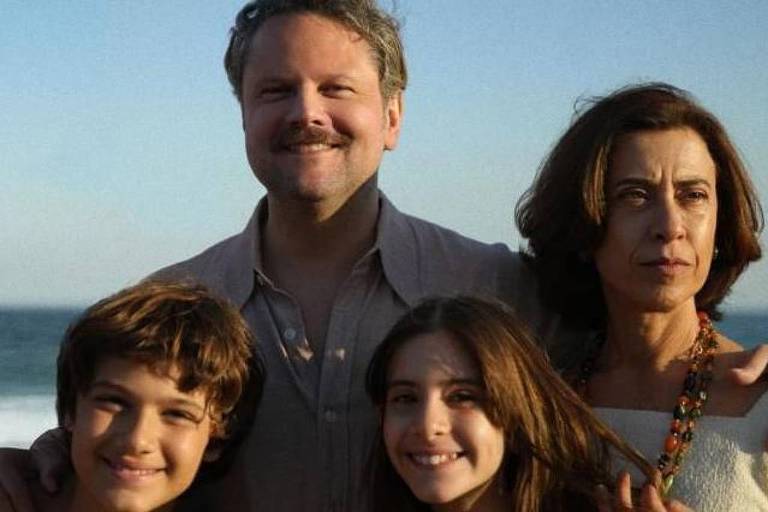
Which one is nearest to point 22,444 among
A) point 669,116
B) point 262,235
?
point 262,235

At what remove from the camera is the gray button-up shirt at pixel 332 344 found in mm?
3871

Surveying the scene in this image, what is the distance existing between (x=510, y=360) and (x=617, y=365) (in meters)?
0.51

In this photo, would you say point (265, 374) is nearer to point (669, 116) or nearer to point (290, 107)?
point (290, 107)

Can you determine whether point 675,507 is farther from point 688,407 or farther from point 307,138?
point 307,138

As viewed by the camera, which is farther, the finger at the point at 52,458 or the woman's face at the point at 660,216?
the finger at the point at 52,458

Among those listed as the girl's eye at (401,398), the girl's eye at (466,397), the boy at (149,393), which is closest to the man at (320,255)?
the boy at (149,393)

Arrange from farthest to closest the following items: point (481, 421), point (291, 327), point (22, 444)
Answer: point (22, 444) → point (291, 327) → point (481, 421)

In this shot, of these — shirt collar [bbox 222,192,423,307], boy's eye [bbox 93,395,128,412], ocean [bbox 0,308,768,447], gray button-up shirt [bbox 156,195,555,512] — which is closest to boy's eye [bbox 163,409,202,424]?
boy's eye [bbox 93,395,128,412]

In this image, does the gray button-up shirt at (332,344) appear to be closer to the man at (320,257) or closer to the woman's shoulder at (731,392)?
the man at (320,257)

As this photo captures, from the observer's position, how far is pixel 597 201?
371cm

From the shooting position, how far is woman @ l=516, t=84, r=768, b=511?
3475 millimetres

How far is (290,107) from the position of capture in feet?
13.4

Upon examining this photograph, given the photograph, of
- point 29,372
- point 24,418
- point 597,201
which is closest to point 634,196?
point 597,201

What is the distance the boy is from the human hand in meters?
1.20
